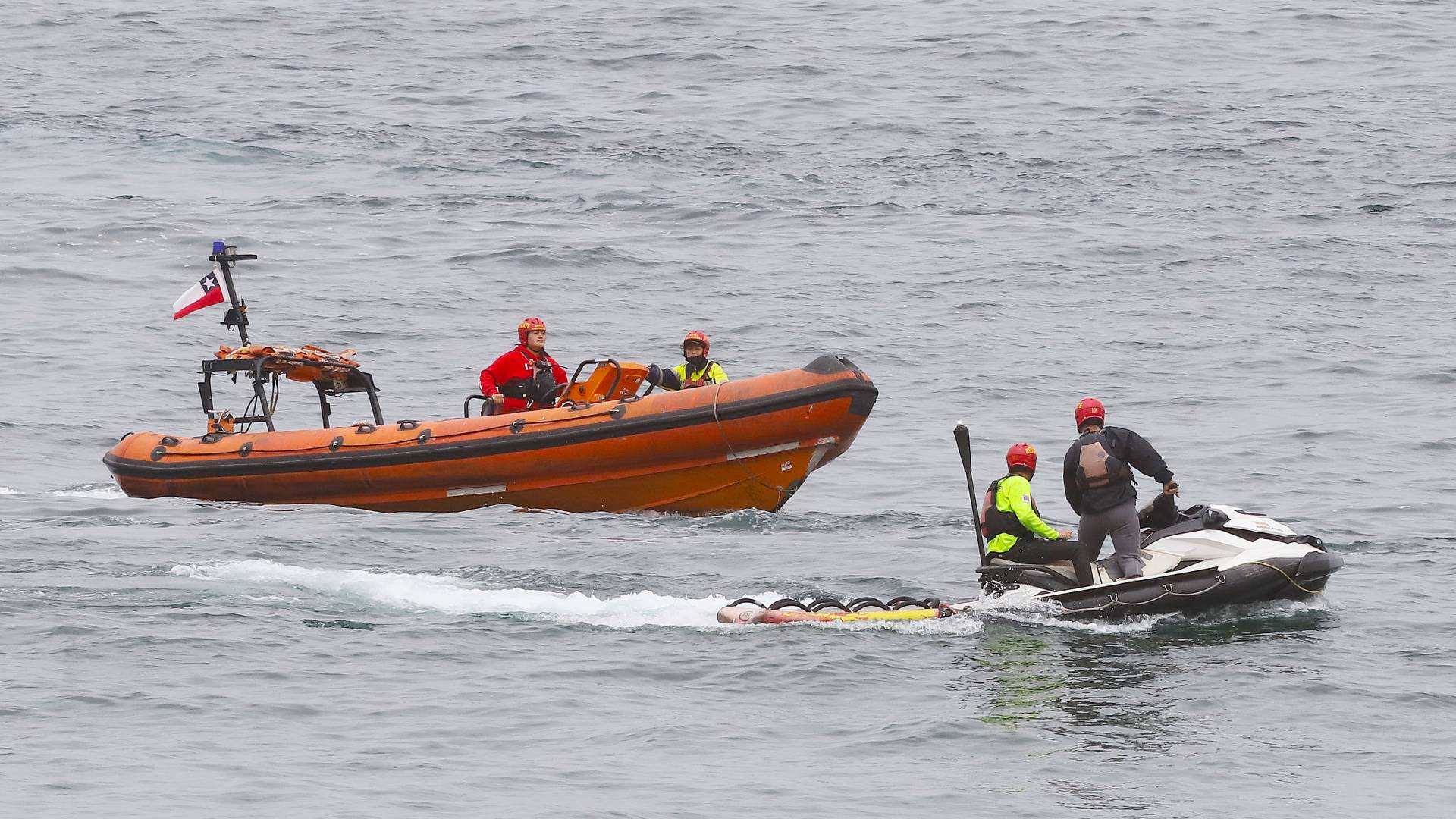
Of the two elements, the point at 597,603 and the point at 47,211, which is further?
the point at 47,211

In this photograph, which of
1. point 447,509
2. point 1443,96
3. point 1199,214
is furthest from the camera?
point 1443,96

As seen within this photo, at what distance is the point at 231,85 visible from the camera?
41.1 m

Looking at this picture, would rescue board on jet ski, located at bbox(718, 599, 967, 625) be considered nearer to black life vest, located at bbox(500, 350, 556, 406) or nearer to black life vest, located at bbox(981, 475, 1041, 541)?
black life vest, located at bbox(981, 475, 1041, 541)

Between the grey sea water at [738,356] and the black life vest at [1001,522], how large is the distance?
0.62 meters

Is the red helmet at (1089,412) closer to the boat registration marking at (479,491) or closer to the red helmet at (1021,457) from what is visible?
the red helmet at (1021,457)

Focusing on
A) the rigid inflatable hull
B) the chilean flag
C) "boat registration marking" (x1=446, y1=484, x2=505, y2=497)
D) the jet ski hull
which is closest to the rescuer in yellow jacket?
the rigid inflatable hull

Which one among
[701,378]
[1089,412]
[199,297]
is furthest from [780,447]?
[199,297]

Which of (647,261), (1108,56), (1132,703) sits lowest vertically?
(1132,703)

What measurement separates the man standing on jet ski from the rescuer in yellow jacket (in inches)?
183

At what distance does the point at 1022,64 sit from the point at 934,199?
37.5 ft

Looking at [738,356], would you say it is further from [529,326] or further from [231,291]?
[231,291]

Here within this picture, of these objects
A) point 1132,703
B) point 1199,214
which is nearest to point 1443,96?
point 1199,214

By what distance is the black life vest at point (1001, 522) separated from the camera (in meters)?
12.4

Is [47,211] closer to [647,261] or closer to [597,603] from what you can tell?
[647,261]
